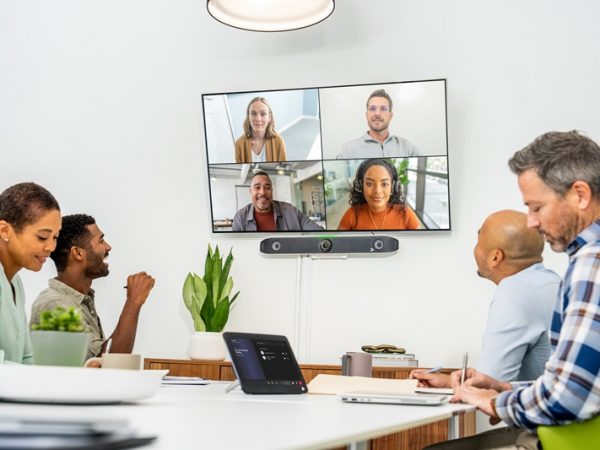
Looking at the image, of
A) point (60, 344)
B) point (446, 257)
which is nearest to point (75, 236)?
point (446, 257)

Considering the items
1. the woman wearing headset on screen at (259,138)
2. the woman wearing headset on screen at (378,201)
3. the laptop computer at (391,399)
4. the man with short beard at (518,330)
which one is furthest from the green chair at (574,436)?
the woman wearing headset on screen at (259,138)

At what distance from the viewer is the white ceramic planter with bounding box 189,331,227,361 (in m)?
4.01

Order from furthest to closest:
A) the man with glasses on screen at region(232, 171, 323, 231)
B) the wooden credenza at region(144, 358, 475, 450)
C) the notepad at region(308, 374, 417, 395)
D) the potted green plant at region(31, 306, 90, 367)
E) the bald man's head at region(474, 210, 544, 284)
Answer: the man with glasses on screen at region(232, 171, 323, 231) < the wooden credenza at region(144, 358, 475, 450) < the bald man's head at region(474, 210, 544, 284) < the notepad at region(308, 374, 417, 395) < the potted green plant at region(31, 306, 90, 367)

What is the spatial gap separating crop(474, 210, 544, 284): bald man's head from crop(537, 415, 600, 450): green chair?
4.28 ft

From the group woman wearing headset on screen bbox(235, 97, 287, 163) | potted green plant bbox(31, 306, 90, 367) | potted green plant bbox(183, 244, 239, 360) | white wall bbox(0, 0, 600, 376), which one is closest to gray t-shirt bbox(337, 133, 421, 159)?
white wall bbox(0, 0, 600, 376)

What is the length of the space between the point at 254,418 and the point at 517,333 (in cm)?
129

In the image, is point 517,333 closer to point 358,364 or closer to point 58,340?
point 358,364

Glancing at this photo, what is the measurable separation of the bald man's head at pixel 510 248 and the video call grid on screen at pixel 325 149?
1236 millimetres

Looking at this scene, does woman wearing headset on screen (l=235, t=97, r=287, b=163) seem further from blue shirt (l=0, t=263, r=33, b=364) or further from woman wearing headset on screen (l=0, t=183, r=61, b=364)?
blue shirt (l=0, t=263, r=33, b=364)

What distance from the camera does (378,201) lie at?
4359mm

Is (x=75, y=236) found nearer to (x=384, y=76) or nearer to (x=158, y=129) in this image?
(x=158, y=129)

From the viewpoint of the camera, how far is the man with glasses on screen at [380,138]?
430cm

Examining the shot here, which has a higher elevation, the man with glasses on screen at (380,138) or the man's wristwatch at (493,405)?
the man with glasses on screen at (380,138)

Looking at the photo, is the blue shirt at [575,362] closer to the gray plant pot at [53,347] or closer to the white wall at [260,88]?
the gray plant pot at [53,347]
